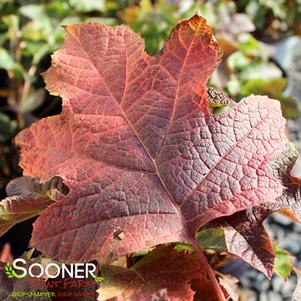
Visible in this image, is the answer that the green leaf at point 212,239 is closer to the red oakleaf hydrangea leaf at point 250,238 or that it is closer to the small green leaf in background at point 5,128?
the red oakleaf hydrangea leaf at point 250,238

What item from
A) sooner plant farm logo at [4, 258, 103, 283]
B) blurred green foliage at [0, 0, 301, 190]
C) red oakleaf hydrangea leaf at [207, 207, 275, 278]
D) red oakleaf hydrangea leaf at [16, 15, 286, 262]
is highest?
red oakleaf hydrangea leaf at [16, 15, 286, 262]

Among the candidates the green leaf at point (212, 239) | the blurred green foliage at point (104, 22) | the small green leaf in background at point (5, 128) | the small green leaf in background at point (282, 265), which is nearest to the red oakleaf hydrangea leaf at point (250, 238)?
the green leaf at point (212, 239)

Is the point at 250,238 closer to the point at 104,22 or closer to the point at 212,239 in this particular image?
the point at 212,239

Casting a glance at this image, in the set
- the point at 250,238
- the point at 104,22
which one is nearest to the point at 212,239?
the point at 250,238

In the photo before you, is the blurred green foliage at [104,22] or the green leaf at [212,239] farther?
the blurred green foliage at [104,22]

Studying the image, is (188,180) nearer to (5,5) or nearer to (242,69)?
(242,69)

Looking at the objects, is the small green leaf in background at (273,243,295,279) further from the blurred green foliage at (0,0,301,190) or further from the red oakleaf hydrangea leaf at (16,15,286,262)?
the blurred green foliage at (0,0,301,190)

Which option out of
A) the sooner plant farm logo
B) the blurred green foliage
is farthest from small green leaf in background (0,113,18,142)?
the sooner plant farm logo
